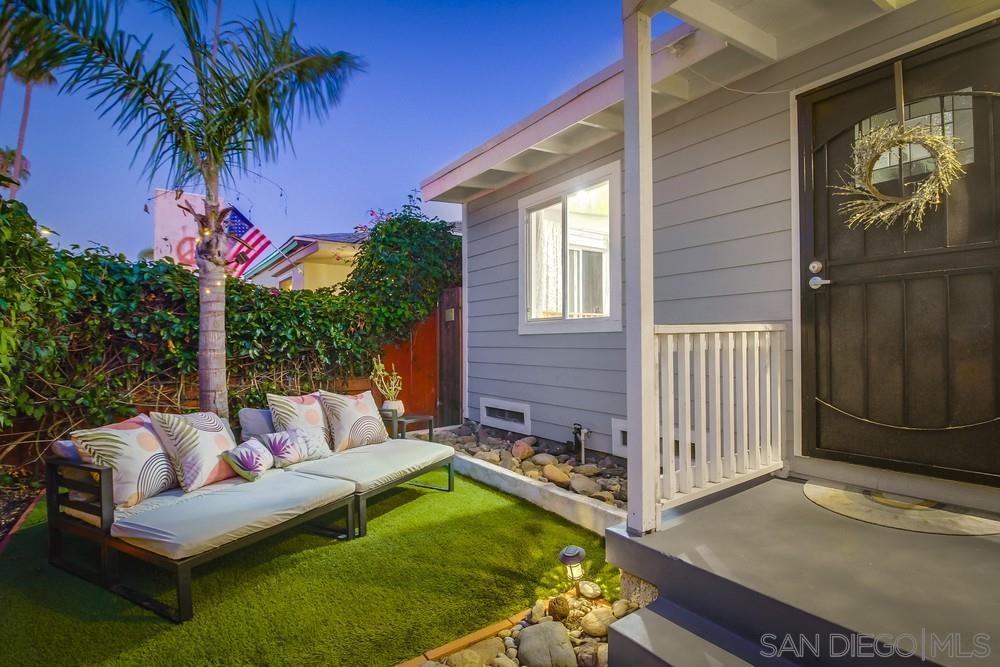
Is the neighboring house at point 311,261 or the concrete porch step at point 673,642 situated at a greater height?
the neighboring house at point 311,261

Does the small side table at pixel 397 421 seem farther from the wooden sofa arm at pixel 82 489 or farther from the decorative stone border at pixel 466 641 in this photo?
the decorative stone border at pixel 466 641

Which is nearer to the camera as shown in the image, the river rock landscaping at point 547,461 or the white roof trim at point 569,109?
the white roof trim at point 569,109

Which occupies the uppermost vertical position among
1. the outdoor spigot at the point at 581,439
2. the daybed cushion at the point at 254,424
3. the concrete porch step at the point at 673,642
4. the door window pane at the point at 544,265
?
the door window pane at the point at 544,265

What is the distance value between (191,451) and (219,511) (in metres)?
0.63

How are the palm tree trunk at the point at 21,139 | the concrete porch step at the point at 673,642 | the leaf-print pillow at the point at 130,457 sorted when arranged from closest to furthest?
the concrete porch step at the point at 673,642 → the leaf-print pillow at the point at 130,457 → the palm tree trunk at the point at 21,139

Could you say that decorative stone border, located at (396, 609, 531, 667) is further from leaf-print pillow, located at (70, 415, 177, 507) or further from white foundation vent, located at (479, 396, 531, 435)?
white foundation vent, located at (479, 396, 531, 435)

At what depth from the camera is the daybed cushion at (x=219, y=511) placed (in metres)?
2.11

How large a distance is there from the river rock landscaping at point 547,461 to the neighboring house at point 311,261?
4877 millimetres

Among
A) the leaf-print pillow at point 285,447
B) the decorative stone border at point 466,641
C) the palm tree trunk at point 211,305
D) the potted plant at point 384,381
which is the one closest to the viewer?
the decorative stone border at point 466,641

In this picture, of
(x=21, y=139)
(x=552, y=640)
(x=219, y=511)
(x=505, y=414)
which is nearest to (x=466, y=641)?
(x=552, y=640)

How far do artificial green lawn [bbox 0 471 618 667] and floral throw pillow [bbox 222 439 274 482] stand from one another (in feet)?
1.36

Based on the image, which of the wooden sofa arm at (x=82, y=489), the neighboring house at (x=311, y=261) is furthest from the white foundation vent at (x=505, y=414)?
the neighboring house at (x=311, y=261)

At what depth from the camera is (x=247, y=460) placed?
292 centimetres

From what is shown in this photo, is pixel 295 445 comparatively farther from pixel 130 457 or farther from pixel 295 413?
pixel 130 457
